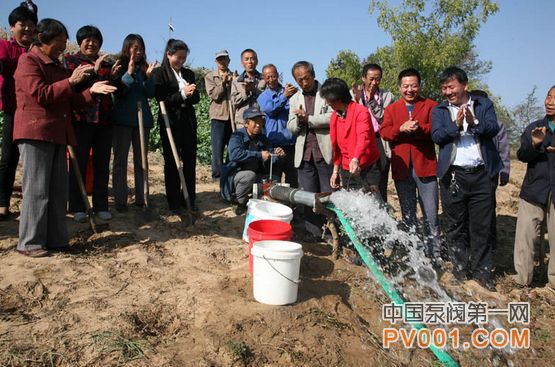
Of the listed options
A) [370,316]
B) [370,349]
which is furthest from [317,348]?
[370,316]

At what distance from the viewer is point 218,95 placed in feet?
21.2

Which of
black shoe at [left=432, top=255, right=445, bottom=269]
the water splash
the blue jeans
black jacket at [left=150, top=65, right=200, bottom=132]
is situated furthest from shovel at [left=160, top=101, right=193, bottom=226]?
black shoe at [left=432, top=255, right=445, bottom=269]

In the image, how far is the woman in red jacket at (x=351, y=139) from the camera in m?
4.35

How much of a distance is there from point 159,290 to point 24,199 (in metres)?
1.50

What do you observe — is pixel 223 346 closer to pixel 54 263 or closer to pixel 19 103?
pixel 54 263

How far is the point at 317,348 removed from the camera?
3051mm

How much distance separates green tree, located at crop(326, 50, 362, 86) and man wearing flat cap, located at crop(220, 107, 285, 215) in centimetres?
2138

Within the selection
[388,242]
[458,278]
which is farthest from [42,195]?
[458,278]

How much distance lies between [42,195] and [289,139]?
300cm

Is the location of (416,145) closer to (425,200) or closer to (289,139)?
(425,200)

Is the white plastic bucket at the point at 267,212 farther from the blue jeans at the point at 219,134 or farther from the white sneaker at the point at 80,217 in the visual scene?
the blue jeans at the point at 219,134

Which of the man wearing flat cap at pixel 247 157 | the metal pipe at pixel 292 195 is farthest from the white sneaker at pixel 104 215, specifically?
the metal pipe at pixel 292 195

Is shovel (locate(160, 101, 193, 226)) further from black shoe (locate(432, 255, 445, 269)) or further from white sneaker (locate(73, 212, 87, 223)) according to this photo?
black shoe (locate(432, 255, 445, 269))

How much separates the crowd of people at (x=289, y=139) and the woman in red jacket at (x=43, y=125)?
0.01 m
